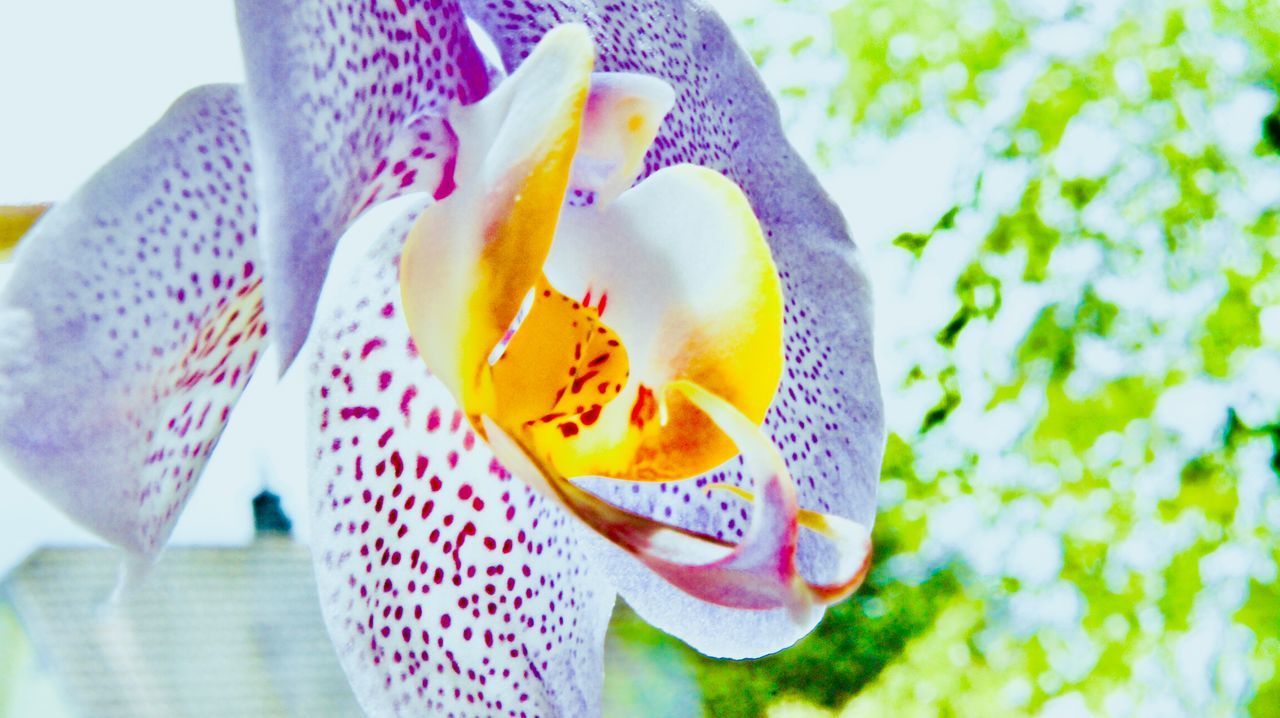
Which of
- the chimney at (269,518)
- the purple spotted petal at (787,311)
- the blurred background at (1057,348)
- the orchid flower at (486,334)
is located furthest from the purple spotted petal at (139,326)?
the blurred background at (1057,348)

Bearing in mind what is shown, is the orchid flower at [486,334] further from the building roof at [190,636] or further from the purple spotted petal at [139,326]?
the building roof at [190,636]

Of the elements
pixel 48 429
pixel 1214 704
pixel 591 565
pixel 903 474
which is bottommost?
pixel 1214 704

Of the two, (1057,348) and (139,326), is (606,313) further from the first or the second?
(1057,348)

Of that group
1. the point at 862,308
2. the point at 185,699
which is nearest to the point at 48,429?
the point at 862,308

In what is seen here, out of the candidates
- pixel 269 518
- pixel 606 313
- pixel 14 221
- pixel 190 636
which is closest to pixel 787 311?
pixel 606 313

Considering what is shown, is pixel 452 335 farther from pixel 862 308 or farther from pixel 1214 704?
pixel 1214 704
